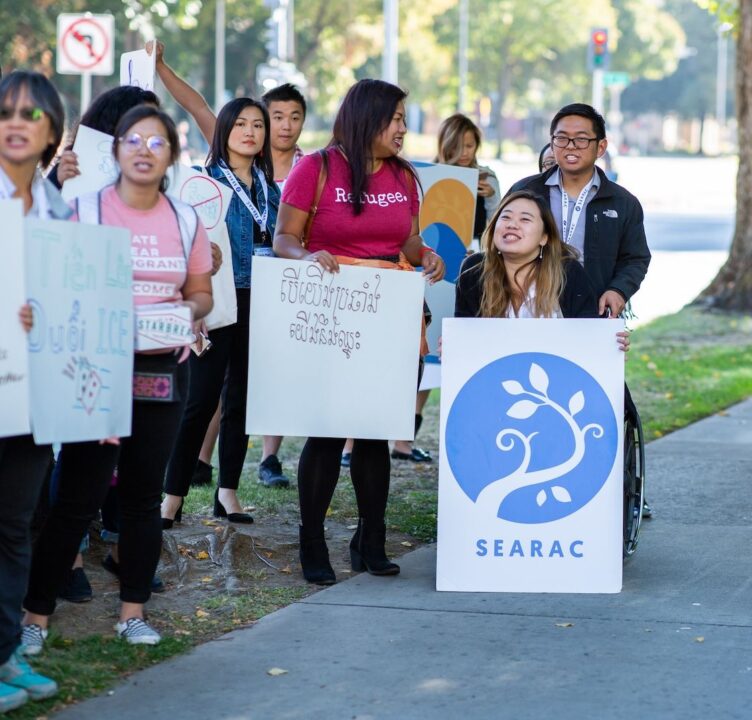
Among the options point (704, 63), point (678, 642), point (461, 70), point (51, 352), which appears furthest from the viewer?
point (704, 63)

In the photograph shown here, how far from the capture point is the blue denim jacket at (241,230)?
21.9 feet

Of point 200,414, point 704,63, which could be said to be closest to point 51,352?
point 200,414

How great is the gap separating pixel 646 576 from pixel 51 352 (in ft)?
9.28

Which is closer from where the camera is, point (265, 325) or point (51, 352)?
point (51, 352)

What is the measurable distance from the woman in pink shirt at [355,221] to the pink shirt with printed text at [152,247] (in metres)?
1.03

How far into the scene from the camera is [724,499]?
7.64 m

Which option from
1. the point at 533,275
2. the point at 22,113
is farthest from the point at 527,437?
the point at 22,113

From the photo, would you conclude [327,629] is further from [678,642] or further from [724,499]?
[724,499]

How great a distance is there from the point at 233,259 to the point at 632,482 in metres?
2.04

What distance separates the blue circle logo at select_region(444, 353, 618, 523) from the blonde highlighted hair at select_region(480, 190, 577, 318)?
24cm

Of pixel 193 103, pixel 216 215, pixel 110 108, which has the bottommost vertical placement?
pixel 216 215

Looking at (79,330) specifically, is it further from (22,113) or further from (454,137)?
(454,137)

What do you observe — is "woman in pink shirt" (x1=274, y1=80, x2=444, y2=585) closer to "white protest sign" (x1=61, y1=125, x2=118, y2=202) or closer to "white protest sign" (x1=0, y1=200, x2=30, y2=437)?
"white protest sign" (x1=61, y1=125, x2=118, y2=202)

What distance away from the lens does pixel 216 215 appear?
20.4ft
